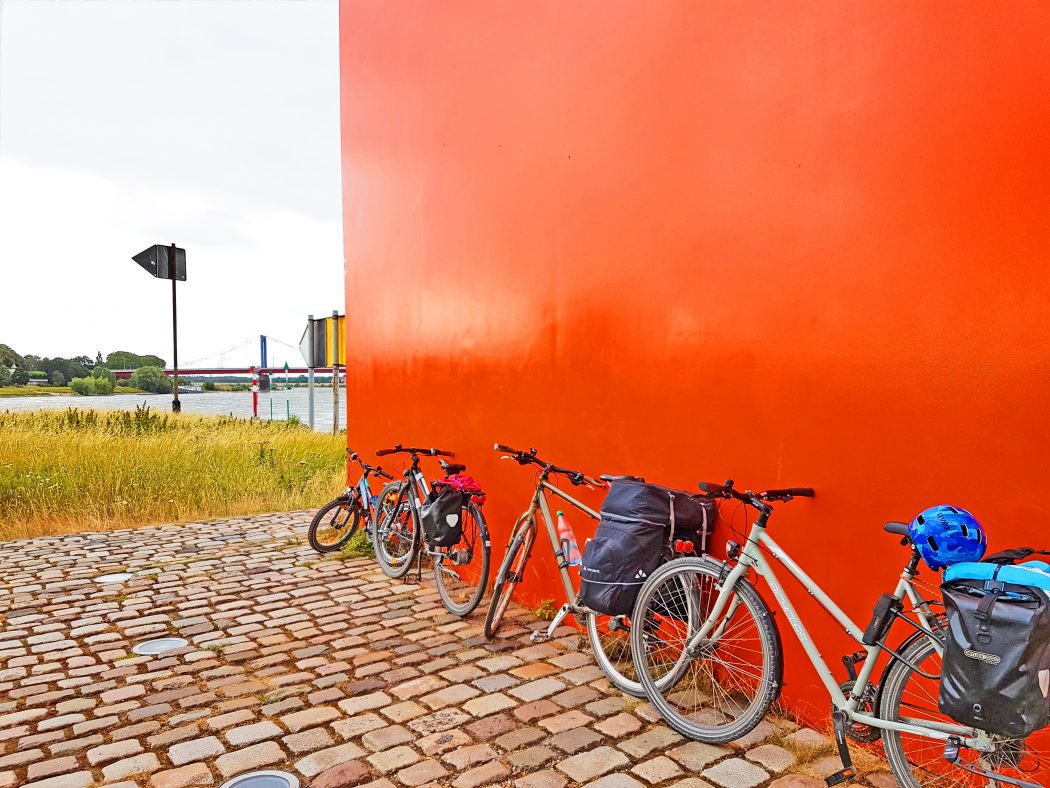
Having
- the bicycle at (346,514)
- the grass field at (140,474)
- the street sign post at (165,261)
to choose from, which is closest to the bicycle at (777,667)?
the bicycle at (346,514)

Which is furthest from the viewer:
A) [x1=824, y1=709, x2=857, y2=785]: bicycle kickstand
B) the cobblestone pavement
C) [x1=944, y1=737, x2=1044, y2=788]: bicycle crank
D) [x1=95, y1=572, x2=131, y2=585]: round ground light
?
[x1=95, y1=572, x2=131, y2=585]: round ground light

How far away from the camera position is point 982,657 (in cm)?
203

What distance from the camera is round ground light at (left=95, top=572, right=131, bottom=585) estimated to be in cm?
587

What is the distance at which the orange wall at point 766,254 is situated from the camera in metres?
2.59

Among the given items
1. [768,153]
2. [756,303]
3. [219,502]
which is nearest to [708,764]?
[756,303]

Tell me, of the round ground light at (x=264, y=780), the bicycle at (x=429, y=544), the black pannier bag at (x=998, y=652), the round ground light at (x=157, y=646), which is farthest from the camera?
the bicycle at (x=429, y=544)

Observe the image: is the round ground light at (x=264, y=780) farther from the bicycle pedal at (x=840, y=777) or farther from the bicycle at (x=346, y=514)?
the bicycle at (x=346, y=514)

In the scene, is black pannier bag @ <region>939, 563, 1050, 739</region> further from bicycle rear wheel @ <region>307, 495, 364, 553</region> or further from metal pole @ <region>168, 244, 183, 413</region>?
metal pole @ <region>168, 244, 183, 413</region>

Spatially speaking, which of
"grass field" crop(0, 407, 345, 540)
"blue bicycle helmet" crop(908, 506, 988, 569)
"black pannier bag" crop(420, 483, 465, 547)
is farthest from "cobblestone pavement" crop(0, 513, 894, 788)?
"grass field" crop(0, 407, 345, 540)

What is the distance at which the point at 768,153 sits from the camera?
→ 3.35 m

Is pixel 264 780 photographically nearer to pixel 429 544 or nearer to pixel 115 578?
pixel 429 544

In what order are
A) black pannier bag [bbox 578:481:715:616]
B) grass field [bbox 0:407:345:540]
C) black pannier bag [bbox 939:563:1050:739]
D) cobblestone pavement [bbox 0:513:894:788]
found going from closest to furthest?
black pannier bag [bbox 939:563:1050:739] < cobblestone pavement [bbox 0:513:894:788] < black pannier bag [bbox 578:481:715:616] < grass field [bbox 0:407:345:540]

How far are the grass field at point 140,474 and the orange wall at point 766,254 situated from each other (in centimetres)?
474

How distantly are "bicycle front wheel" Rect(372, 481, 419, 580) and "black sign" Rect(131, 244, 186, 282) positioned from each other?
374 inches
